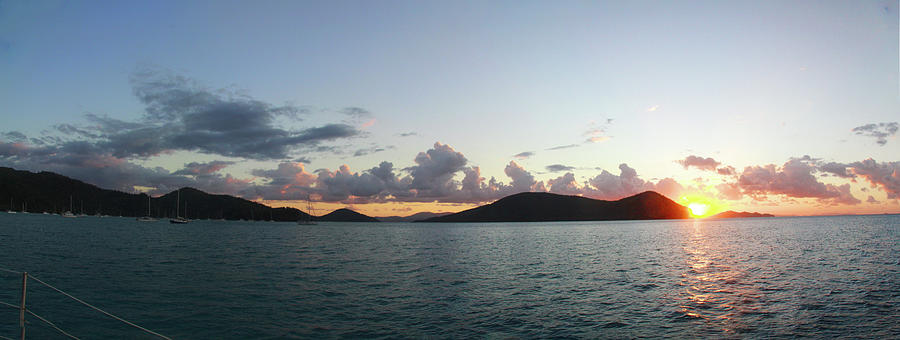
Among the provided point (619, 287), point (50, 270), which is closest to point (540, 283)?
point (619, 287)

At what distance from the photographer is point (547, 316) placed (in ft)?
103

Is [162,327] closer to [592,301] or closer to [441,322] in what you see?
[441,322]

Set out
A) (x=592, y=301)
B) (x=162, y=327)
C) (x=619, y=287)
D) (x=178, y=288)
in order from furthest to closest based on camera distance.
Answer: (x=619, y=287)
(x=178, y=288)
(x=592, y=301)
(x=162, y=327)

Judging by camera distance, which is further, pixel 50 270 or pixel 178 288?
pixel 50 270

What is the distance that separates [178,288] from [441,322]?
89.3ft

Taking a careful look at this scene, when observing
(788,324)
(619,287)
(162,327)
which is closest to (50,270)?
(162,327)

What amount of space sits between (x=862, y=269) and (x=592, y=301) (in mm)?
45285

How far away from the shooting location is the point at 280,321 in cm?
2936

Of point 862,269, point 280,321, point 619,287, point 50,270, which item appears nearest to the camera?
point 280,321

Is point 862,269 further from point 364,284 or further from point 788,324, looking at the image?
point 364,284

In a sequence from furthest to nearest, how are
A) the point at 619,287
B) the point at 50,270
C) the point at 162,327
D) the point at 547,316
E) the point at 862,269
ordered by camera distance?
the point at 862,269, the point at 50,270, the point at 619,287, the point at 547,316, the point at 162,327

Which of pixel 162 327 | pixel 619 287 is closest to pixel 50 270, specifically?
pixel 162 327

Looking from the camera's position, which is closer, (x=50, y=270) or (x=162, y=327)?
(x=162, y=327)

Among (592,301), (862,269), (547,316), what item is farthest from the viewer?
(862,269)
